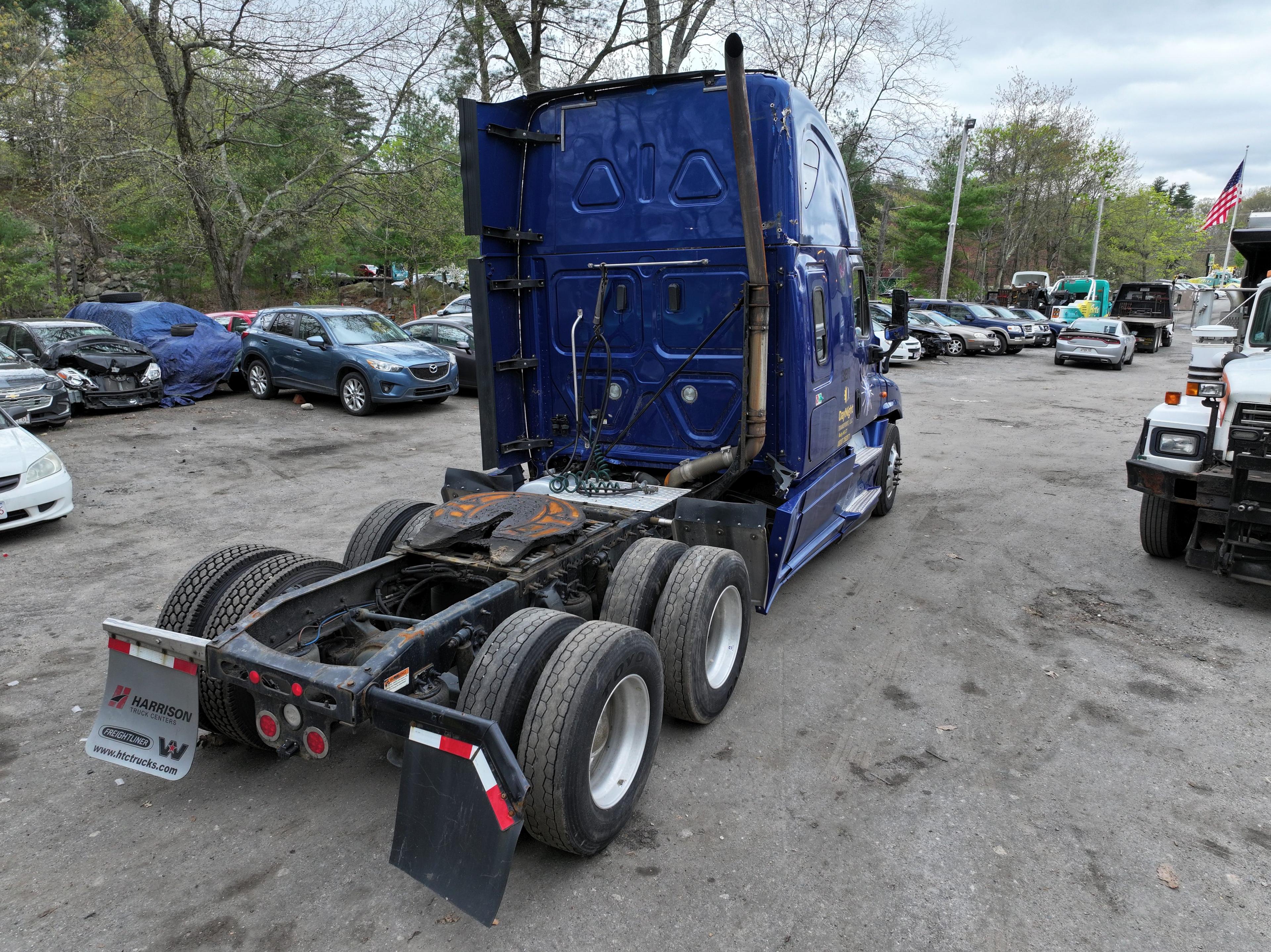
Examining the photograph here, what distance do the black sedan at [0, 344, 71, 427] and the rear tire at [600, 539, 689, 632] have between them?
1068 cm

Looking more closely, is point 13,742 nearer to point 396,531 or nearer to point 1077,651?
point 396,531

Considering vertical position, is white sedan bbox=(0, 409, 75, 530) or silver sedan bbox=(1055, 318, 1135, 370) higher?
silver sedan bbox=(1055, 318, 1135, 370)

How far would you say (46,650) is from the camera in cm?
492

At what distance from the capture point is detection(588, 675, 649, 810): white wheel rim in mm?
3268

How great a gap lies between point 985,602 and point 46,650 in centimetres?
630

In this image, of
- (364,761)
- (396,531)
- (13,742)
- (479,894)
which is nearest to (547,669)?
(479,894)

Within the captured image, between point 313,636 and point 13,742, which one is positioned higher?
point 313,636

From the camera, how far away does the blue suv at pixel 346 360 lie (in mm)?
13555

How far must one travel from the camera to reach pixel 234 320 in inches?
730

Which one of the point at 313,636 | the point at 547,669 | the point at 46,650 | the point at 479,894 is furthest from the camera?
the point at 46,650

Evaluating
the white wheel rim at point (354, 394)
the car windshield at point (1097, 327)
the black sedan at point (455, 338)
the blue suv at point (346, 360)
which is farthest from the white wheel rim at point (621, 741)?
the car windshield at point (1097, 327)

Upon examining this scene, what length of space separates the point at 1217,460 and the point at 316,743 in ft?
20.6

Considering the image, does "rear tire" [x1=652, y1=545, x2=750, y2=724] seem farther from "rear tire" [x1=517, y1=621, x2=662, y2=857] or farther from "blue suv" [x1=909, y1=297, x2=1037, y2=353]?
"blue suv" [x1=909, y1=297, x2=1037, y2=353]

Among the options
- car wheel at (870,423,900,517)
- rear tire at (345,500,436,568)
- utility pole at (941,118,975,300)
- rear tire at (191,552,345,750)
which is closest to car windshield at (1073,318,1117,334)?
utility pole at (941,118,975,300)
